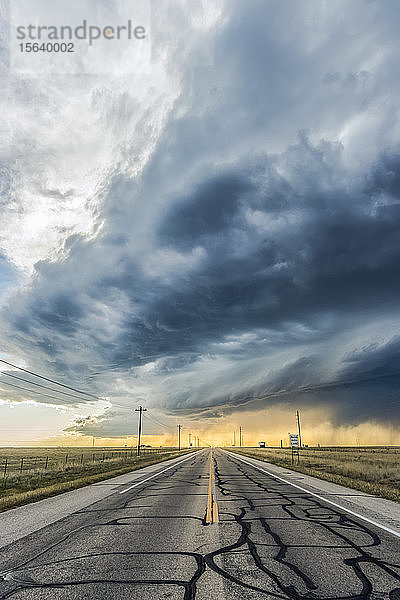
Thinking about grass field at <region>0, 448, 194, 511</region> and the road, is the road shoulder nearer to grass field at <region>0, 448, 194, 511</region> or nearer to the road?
the road

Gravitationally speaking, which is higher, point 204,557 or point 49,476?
point 204,557

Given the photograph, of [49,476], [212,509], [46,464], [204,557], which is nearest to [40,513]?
[212,509]

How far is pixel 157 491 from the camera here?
15711 millimetres

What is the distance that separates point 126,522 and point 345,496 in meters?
8.84

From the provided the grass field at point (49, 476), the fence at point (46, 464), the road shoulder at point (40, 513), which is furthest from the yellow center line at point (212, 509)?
the fence at point (46, 464)

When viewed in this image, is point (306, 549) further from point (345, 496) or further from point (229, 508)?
point (345, 496)

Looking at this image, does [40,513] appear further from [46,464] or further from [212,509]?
[46,464]

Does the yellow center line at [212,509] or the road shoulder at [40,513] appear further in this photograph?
the yellow center line at [212,509]

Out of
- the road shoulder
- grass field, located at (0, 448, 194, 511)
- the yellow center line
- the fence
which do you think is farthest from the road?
Result: the fence

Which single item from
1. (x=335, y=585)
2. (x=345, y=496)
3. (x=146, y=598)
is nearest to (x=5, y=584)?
(x=146, y=598)

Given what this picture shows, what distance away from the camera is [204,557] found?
624 cm

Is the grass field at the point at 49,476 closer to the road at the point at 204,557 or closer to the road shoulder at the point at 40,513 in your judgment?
Result: the road shoulder at the point at 40,513

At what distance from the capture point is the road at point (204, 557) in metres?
4.88

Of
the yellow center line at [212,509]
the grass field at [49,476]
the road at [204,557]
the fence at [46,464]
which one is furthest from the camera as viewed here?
the fence at [46,464]
